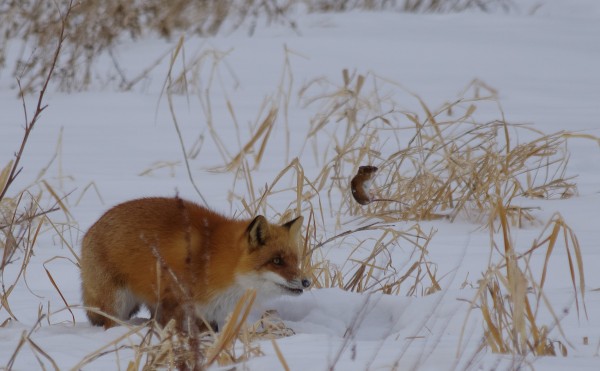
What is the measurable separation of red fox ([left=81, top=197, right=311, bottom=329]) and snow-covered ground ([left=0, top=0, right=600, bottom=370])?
7.2 inches

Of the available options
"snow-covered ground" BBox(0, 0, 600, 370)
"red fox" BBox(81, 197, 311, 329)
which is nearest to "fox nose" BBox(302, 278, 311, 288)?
"red fox" BBox(81, 197, 311, 329)

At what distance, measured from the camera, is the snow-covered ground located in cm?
334

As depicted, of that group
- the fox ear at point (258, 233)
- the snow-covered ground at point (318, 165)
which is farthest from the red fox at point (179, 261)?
the snow-covered ground at point (318, 165)

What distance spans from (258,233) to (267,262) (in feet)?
0.37

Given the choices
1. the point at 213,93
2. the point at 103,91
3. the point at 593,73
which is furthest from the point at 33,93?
the point at 593,73

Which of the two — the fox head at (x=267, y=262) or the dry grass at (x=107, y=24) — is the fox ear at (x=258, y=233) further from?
the dry grass at (x=107, y=24)

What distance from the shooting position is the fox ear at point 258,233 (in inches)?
151

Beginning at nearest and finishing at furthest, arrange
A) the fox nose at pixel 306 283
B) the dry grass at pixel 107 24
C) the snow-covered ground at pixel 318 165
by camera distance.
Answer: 1. the snow-covered ground at pixel 318 165
2. the fox nose at pixel 306 283
3. the dry grass at pixel 107 24

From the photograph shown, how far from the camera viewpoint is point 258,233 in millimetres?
3867

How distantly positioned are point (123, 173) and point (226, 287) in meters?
3.63

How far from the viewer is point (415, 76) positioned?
1082 centimetres

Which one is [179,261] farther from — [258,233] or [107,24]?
[107,24]

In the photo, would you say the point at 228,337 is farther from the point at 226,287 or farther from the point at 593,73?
the point at 593,73

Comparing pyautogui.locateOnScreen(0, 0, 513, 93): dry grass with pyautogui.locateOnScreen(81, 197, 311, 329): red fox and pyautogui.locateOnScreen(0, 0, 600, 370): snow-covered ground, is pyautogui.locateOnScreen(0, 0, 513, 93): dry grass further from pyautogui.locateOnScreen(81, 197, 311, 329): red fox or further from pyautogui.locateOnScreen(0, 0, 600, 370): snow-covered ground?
pyautogui.locateOnScreen(81, 197, 311, 329): red fox
